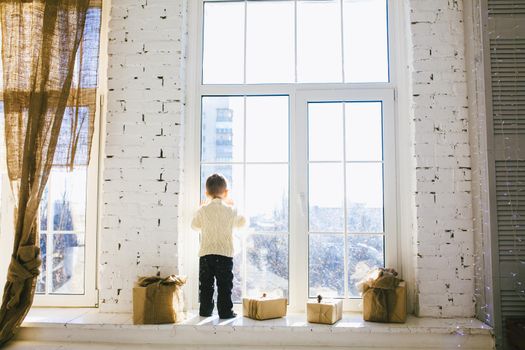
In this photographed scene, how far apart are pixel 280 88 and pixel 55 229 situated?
1.91 m

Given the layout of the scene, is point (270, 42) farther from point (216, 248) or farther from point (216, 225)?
point (216, 248)

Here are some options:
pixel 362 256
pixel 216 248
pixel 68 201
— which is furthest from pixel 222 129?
pixel 362 256

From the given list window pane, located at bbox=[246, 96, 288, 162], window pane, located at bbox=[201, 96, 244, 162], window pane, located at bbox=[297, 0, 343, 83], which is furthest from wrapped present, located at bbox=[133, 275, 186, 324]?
window pane, located at bbox=[297, 0, 343, 83]

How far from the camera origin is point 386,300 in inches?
118

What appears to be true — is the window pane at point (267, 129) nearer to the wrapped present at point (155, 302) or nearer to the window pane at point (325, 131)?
the window pane at point (325, 131)

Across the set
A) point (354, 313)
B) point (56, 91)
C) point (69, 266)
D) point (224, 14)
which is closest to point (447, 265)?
point (354, 313)

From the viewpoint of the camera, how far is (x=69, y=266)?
3393mm

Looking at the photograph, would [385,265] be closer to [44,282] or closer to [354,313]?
[354,313]

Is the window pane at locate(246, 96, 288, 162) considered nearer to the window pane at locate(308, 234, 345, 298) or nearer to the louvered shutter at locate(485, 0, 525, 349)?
the window pane at locate(308, 234, 345, 298)

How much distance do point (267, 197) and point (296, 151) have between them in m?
0.38

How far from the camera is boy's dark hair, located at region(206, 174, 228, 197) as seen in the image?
124 inches

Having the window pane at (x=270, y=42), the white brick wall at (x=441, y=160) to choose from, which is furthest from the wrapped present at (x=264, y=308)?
the window pane at (x=270, y=42)

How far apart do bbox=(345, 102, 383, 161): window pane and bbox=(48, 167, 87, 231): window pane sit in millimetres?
1929

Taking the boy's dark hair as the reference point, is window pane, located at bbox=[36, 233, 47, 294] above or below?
below
